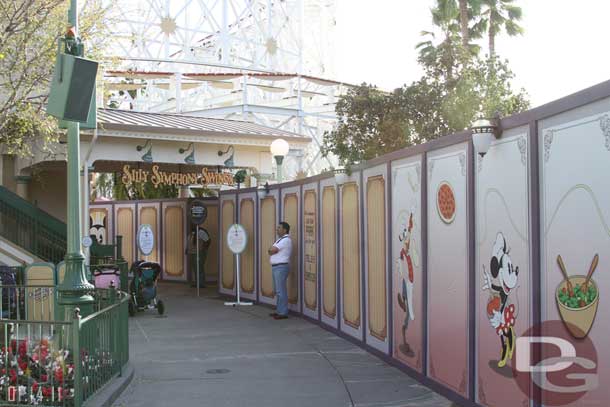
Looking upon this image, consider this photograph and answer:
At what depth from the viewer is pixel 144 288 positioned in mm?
14648

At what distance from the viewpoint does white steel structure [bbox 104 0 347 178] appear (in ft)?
109

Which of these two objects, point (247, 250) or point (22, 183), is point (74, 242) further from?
point (22, 183)

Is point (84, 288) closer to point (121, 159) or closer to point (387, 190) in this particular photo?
point (387, 190)

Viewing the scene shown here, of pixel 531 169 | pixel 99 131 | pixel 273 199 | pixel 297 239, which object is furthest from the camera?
pixel 99 131

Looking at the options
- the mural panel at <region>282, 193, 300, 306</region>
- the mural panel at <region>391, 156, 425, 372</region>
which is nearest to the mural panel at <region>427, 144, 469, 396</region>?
the mural panel at <region>391, 156, 425, 372</region>

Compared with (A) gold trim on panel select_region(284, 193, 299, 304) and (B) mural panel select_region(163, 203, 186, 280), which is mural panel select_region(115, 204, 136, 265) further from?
(A) gold trim on panel select_region(284, 193, 299, 304)

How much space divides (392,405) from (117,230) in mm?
19370

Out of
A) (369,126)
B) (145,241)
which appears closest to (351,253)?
(145,241)

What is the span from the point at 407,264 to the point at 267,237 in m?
7.08

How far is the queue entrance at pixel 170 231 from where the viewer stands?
20875 millimetres

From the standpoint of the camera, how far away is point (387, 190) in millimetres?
9359

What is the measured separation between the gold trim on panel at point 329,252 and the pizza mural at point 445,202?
427 cm

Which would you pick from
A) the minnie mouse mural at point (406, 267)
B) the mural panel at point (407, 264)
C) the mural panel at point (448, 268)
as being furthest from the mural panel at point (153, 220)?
the mural panel at point (448, 268)

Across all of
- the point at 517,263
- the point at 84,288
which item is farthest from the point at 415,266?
the point at 84,288
